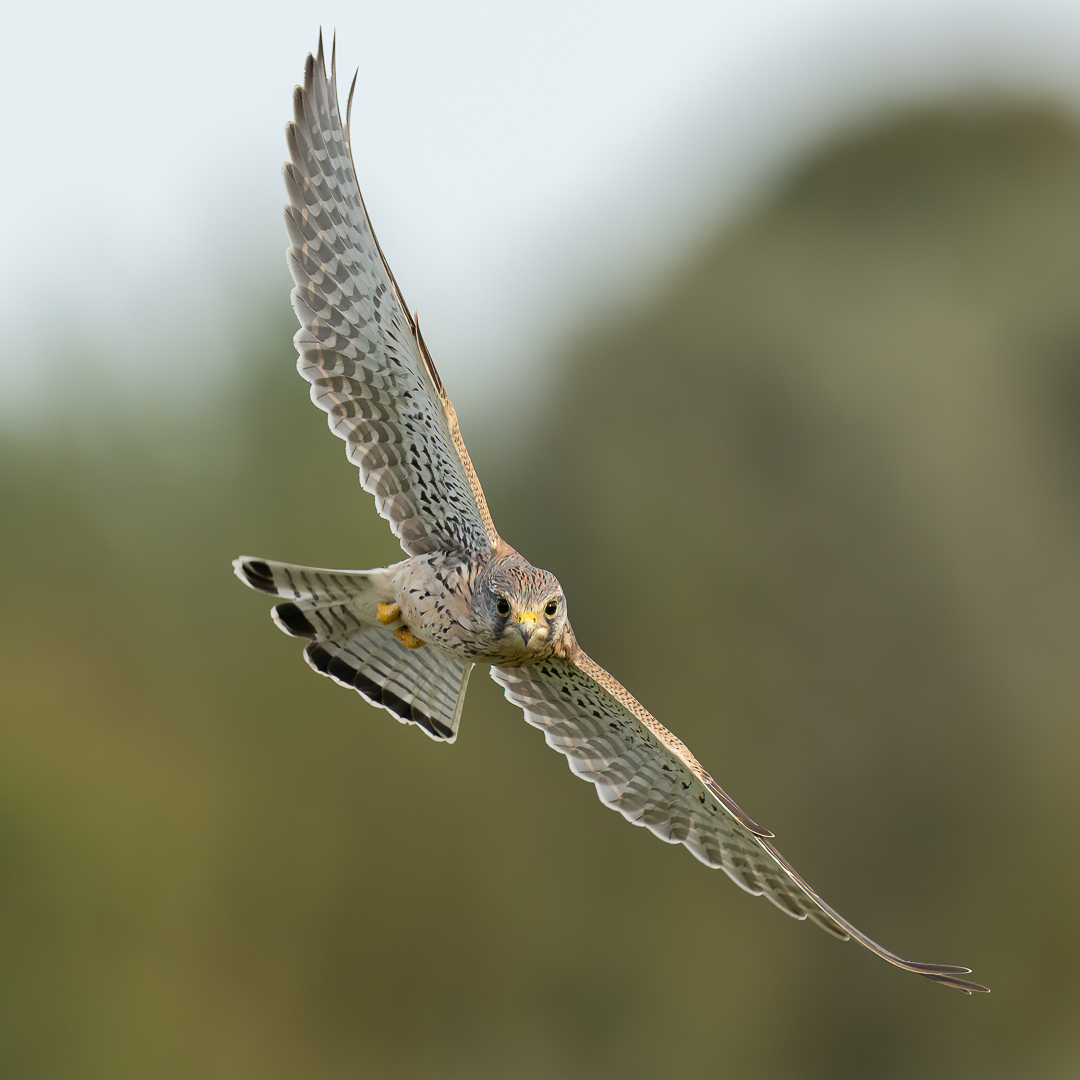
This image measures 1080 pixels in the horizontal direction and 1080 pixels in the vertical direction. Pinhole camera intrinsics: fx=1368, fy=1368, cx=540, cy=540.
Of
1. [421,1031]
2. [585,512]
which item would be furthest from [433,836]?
[585,512]

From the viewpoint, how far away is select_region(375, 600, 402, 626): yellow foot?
5.84 metres

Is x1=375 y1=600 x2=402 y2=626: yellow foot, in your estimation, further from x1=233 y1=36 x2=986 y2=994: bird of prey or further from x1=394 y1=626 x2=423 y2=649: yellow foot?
x1=394 y1=626 x2=423 y2=649: yellow foot

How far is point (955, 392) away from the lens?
2441cm

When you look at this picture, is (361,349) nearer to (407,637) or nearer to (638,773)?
(407,637)

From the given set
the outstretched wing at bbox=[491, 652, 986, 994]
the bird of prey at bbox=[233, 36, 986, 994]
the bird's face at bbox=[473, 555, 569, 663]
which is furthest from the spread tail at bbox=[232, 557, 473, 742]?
the bird's face at bbox=[473, 555, 569, 663]

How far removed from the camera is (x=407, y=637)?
5.99 metres

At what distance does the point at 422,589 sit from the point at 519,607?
0.67 meters

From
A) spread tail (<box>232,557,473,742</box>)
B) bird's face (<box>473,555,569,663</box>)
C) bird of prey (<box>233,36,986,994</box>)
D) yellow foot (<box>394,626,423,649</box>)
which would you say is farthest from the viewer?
yellow foot (<box>394,626,423,649</box>)

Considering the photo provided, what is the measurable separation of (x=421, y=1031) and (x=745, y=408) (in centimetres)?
1167

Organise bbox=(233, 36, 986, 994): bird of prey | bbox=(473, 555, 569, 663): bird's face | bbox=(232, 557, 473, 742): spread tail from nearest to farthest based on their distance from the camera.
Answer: bbox=(473, 555, 569, 663): bird's face
bbox=(233, 36, 986, 994): bird of prey
bbox=(232, 557, 473, 742): spread tail

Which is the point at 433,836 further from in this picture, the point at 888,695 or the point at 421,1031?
the point at 888,695

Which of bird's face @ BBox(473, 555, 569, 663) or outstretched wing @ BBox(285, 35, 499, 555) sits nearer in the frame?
bird's face @ BBox(473, 555, 569, 663)

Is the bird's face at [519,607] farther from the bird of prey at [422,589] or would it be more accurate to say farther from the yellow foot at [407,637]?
the yellow foot at [407,637]

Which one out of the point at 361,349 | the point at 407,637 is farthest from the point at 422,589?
the point at 361,349
